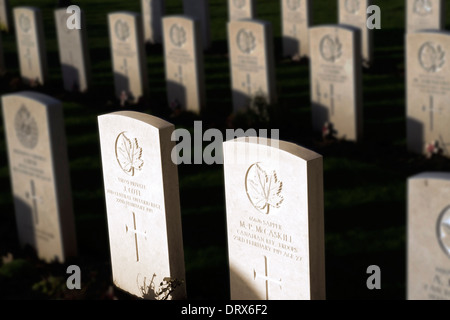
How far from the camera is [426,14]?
40.3 ft

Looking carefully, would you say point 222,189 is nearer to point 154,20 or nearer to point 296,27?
point 296,27

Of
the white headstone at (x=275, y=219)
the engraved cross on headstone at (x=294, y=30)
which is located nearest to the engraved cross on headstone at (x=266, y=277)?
the white headstone at (x=275, y=219)

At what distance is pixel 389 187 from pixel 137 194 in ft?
10.0

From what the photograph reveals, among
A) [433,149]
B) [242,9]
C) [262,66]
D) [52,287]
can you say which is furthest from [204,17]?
[52,287]

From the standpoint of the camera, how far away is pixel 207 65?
13.2m

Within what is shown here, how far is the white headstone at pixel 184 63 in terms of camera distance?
9953 mm

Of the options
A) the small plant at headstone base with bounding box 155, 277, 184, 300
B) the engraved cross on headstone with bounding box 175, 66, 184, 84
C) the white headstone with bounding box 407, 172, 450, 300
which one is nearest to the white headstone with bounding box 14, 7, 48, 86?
the engraved cross on headstone with bounding box 175, 66, 184, 84

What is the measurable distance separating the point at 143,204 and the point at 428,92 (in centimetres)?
405

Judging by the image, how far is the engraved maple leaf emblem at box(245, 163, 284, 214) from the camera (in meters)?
4.79

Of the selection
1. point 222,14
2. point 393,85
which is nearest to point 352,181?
point 393,85

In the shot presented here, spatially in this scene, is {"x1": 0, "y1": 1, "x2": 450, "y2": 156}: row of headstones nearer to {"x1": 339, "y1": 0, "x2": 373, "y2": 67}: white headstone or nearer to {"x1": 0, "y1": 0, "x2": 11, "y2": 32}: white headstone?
{"x1": 339, "y1": 0, "x2": 373, "y2": 67}: white headstone

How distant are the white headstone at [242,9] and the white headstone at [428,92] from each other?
6.06 m

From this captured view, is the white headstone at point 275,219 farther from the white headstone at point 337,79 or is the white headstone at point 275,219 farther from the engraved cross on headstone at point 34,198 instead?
the white headstone at point 337,79

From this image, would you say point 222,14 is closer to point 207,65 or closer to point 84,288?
point 207,65
